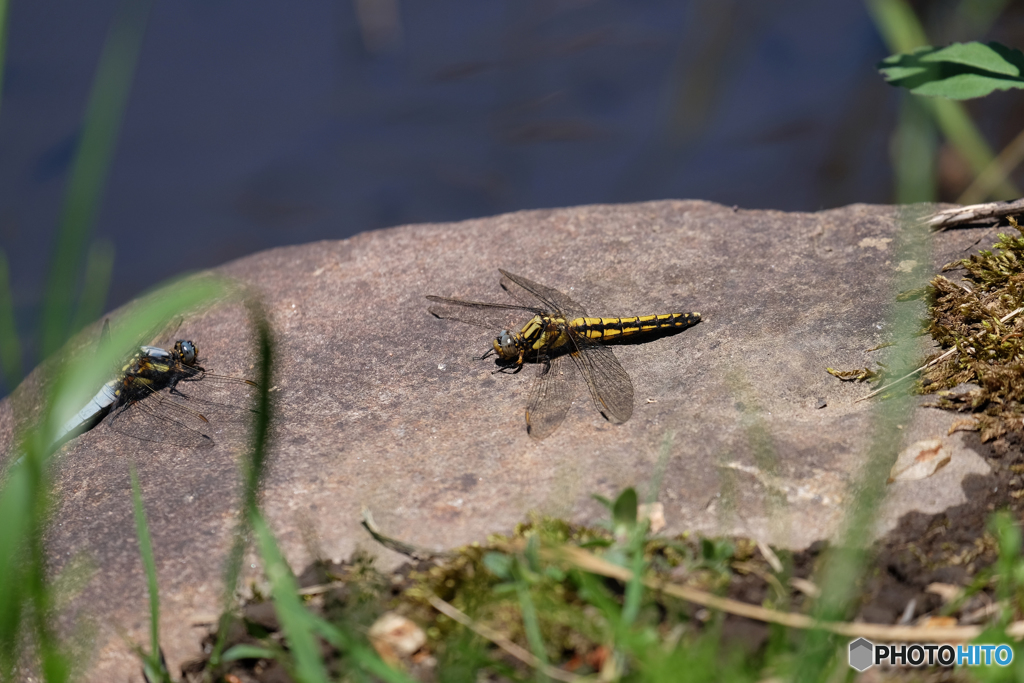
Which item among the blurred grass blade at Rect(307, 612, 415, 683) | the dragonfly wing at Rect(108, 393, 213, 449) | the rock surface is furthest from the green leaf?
the dragonfly wing at Rect(108, 393, 213, 449)

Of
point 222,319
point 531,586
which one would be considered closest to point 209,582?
point 531,586

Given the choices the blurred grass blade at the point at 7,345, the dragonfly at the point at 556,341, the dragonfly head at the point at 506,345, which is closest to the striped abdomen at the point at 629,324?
the dragonfly at the point at 556,341

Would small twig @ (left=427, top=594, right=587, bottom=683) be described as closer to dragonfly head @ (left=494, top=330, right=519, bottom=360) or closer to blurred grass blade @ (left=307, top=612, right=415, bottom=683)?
blurred grass blade @ (left=307, top=612, right=415, bottom=683)

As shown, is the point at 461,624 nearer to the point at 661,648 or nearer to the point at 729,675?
the point at 661,648

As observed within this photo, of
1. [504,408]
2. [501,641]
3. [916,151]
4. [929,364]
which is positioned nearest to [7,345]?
[501,641]

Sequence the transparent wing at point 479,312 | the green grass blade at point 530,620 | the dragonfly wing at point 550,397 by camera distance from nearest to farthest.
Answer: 1. the green grass blade at point 530,620
2. the dragonfly wing at point 550,397
3. the transparent wing at point 479,312

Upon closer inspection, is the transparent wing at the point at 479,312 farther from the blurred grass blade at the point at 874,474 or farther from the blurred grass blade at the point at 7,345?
the blurred grass blade at the point at 7,345
